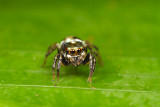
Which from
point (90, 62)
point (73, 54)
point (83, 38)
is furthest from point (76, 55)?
point (83, 38)

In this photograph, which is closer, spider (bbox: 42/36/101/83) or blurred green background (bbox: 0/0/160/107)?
blurred green background (bbox: 0/0/160/107)

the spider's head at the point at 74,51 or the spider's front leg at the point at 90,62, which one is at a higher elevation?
the spider's head at the point at 74,51

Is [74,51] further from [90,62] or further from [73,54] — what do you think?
[90,62]

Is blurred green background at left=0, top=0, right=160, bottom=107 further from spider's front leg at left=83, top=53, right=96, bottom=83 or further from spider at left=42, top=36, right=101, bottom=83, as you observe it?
spider at left=42, top=36, right=101, bottom=83

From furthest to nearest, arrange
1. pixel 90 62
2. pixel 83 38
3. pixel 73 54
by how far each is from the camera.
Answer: pixel 83 38, pixel 73 54, pixel 90 62

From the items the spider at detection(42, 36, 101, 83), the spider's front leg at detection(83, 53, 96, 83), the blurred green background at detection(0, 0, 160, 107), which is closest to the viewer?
the blurred green background at detection(0, 0, 160, 107)

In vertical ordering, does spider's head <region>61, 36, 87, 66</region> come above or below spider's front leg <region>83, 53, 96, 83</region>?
above

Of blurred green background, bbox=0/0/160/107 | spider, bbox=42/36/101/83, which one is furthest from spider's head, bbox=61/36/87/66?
blurred green background, bbox=0/0/160/107

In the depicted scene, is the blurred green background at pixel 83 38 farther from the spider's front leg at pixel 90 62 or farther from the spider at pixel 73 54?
the spider at pixel 73 54

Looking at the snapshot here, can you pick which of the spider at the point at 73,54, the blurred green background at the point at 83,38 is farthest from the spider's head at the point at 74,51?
the blurred green background at the point at 83,38
